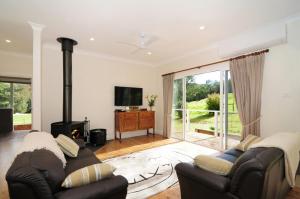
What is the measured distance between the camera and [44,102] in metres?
4.07

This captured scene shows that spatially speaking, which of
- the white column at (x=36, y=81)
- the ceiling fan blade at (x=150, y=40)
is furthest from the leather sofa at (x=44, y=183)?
the ceiling fan blade at (x=150, y=40)

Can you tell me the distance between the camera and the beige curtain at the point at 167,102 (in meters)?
5.36

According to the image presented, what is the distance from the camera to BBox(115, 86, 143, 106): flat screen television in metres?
5.15

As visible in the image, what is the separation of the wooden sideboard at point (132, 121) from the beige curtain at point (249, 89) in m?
2.78

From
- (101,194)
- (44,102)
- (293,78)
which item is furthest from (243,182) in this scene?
(44,102)

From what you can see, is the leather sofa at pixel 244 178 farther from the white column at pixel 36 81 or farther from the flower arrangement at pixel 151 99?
the flower arrangement at pixel 151 99

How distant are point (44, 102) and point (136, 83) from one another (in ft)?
9.13

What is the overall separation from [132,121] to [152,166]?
2210 mm

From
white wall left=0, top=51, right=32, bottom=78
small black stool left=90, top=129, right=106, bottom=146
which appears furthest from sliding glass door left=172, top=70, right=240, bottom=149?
white wall left=0, top=51, right=32, bottom=78

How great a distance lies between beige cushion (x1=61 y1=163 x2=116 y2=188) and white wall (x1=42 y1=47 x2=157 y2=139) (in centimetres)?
343

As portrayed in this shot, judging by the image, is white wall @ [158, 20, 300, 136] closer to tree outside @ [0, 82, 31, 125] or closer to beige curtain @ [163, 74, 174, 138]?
beige curtain @ [163, 74, 174, 138]

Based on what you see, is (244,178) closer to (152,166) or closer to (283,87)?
(152,166)

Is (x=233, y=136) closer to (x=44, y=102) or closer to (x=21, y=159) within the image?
(x=21, y=159)

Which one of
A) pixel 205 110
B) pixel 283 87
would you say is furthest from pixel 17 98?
pixel 283 87
